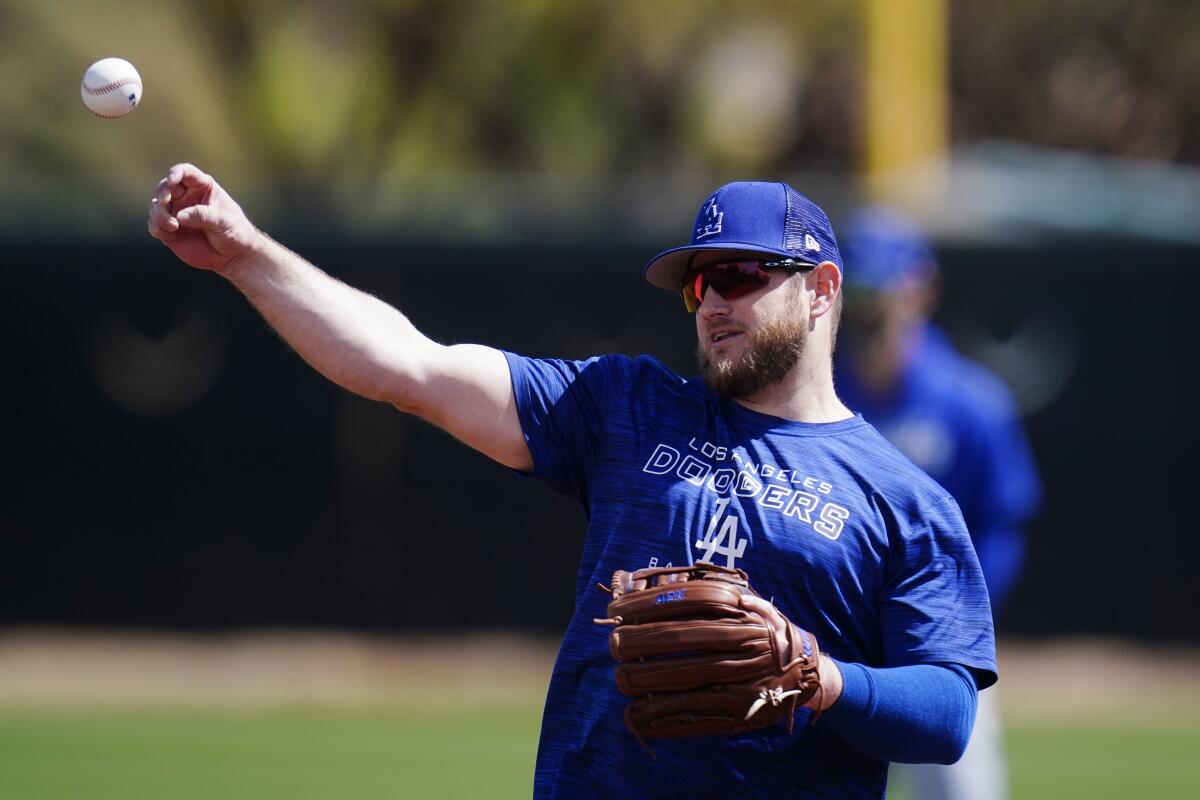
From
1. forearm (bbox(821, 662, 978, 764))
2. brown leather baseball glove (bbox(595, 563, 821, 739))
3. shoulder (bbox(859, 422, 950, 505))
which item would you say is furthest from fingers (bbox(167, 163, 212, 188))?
forearm (bbox(821, 662, 978, 764))

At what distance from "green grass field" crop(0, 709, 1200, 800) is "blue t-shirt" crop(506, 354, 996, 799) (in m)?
5.35

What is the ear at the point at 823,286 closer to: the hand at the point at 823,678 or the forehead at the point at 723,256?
the forehead at the point at 723,256

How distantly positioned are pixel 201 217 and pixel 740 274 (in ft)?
3.92

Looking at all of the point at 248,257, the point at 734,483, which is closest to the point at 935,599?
the point at 734,483

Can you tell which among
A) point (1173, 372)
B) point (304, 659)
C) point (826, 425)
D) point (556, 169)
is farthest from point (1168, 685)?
point (556, 169)

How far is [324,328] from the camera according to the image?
3.69 meters

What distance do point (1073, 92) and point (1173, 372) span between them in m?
12.5

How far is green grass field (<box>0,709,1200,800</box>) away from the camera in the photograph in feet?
29.1

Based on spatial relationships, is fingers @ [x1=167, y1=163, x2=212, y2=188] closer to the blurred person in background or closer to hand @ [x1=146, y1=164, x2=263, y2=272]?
hand @ [x1=146, y1=164, x2=263, y2=272]

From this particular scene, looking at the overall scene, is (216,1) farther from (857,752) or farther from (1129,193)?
(857,752)

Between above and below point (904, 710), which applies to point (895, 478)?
above

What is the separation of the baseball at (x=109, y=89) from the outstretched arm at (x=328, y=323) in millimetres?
360

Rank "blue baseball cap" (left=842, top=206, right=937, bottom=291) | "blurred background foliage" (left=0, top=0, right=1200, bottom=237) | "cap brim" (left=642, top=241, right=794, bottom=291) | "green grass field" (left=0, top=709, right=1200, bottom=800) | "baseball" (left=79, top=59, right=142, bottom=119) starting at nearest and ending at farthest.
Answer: "cap brim" (left=642, top=241, right=794, bottom=291)
"baseball" (left=79, top=59, right=142, bottom=119)
"blue baseball cap" (left=842, top=206, right=937, bottom=291)
"green grass field" (left=0, top=709, right=1200, bottom=800)
"blurred background foliage" (left=0, top=0, right=1200, bottom=237)

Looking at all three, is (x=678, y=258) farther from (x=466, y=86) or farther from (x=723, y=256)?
(x=466, y=86)
